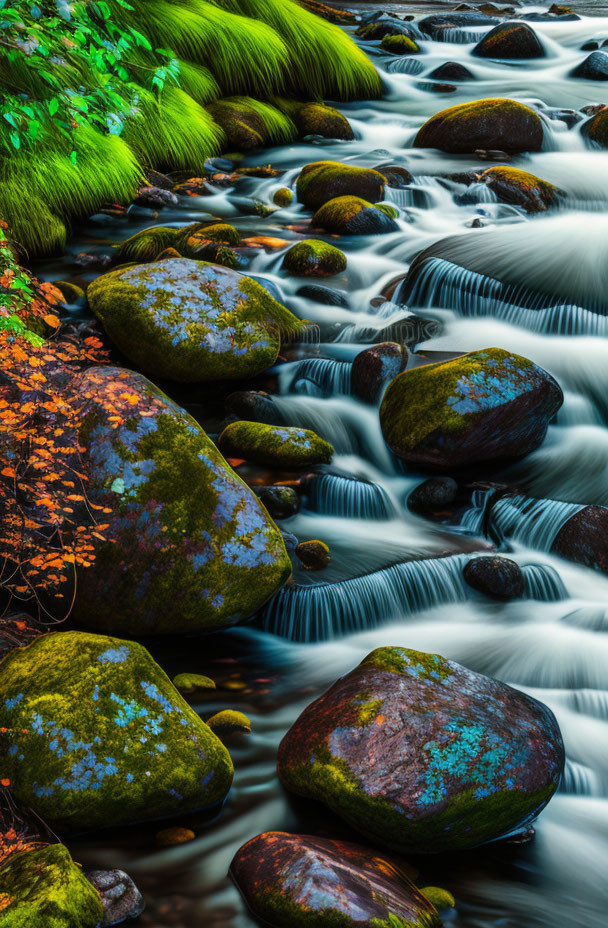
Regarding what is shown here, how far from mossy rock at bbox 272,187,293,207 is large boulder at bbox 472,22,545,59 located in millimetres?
8787

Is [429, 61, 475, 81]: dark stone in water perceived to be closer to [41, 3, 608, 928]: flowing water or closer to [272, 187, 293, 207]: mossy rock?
[41, 3, 608, 928]: flowing water

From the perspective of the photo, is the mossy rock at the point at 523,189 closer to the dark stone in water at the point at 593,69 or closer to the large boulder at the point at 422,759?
the dark stone in water at the point at 593,69

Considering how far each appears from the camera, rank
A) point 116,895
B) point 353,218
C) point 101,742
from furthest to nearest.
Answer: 1. point 353,218
2. point 101,742
3. point 116,895

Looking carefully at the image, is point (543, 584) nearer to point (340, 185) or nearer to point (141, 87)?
point (141, 87)

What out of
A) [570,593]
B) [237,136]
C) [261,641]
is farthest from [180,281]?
[237,136]

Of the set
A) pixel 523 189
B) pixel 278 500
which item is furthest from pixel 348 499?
pixel 523 189

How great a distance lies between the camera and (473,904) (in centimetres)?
320

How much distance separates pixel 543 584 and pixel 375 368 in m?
2.58

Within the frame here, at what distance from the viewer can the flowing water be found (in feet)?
11.0

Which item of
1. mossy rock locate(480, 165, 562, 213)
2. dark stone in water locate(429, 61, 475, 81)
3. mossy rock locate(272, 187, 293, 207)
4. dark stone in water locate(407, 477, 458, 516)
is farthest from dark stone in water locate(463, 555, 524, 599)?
dark stone in water locate(429, 61, 475, 81)

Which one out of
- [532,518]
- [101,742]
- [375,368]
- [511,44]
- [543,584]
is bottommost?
[543,584]

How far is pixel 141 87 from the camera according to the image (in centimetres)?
500

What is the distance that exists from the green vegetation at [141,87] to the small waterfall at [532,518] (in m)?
3.60

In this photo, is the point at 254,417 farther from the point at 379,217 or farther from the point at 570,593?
the point at 379,217
